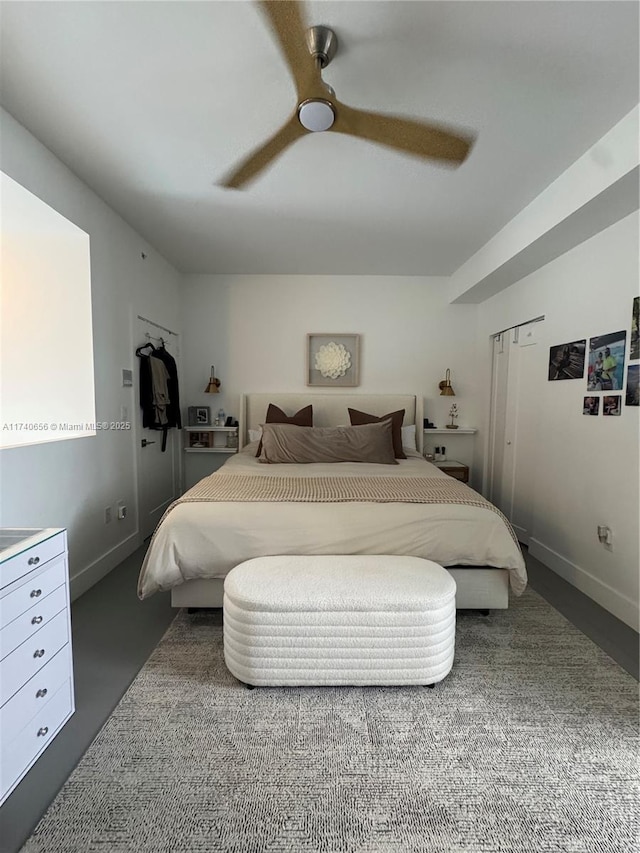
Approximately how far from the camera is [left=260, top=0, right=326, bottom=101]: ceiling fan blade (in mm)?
1262

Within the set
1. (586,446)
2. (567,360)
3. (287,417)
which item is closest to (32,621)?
(287,417)

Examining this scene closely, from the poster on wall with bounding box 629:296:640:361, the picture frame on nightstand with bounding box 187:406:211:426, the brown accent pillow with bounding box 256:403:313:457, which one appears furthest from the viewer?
the picture frame on nightstand with bounding box 187:406:211:426

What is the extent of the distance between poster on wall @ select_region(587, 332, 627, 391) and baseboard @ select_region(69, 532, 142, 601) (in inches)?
136

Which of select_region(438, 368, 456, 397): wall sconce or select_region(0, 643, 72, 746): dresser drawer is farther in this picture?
select_region(438, 368, 456, 397): wall sconce

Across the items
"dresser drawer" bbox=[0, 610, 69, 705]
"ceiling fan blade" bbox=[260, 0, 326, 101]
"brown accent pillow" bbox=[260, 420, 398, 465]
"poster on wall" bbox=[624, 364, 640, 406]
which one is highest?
"ceiling fan blade" bbox=[260, 0, 326, 101]

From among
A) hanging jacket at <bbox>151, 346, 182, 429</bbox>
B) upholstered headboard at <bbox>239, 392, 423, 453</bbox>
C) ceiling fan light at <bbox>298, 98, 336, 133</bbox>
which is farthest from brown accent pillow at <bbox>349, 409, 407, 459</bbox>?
ceiling fan light at <bbox>298, 98, 336, 133</bbox>

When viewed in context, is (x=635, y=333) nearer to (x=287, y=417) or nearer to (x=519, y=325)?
(x=519, y=325)

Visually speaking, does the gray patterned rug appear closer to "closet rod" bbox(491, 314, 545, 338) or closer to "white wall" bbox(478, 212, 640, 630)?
"white wall" bbox(478, 212, 640, 630)

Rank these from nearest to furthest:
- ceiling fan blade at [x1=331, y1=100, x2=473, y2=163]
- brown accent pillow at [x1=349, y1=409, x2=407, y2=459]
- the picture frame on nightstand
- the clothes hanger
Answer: ceiling fan blade at [x1=331, y1=100, x2=473, y2=163] < the clothes hanger < brown accent pillow at [x1=349, y1=409, x2=407, y2=459] < the picture frame on nightstand

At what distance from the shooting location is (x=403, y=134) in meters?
1.74

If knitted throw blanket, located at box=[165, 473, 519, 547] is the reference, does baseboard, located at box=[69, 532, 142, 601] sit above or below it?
below

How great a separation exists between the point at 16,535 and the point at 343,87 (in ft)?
7.25

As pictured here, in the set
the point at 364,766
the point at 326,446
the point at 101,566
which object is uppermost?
the point at 326,446

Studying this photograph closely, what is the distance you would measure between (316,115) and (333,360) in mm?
2753
